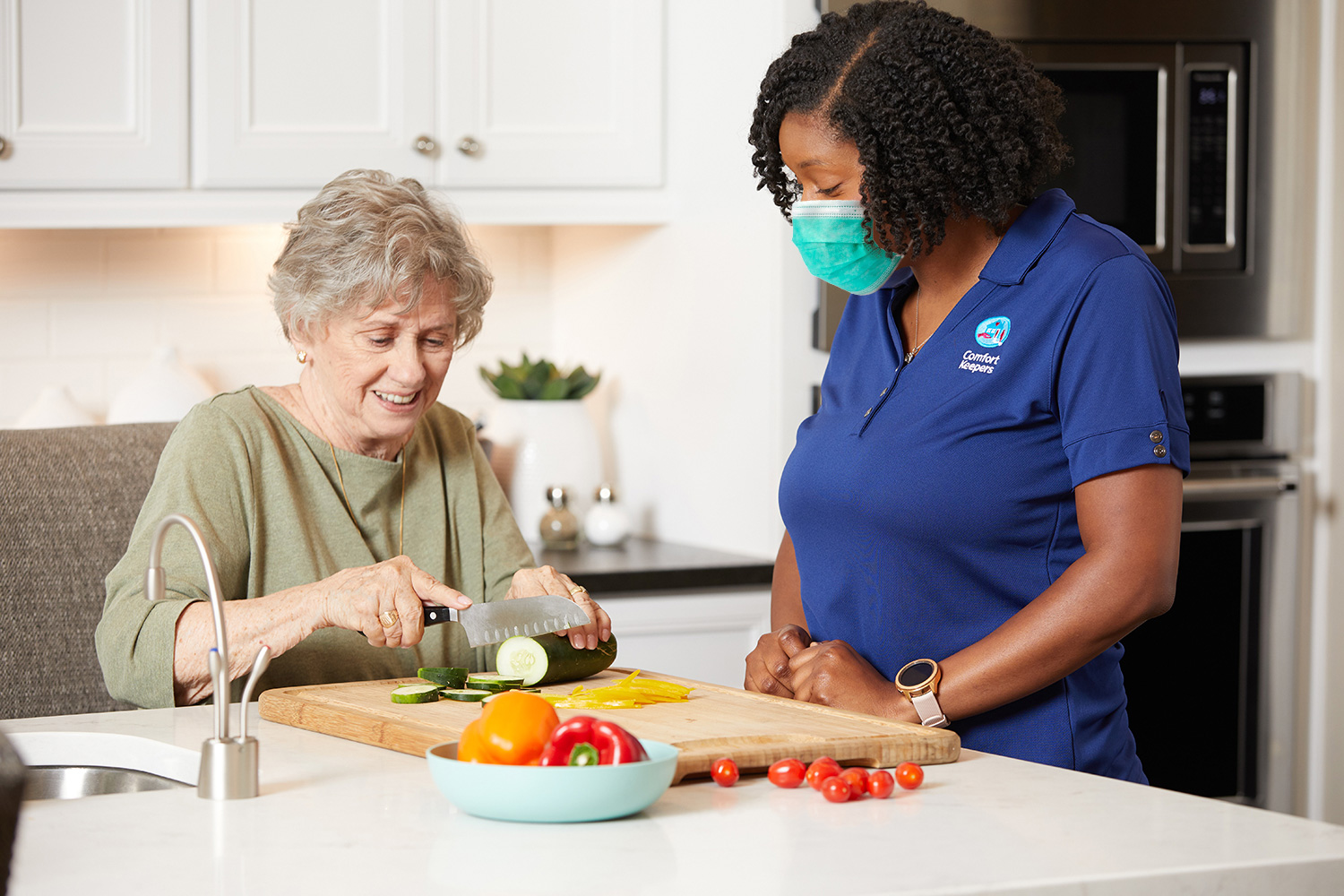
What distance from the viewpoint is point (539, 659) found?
1656 millimetres

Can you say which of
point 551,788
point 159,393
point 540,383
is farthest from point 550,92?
point 551,788

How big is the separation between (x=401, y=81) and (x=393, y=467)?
1.15m

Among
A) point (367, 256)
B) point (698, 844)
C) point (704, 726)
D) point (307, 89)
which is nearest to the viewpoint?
point (698, 844)

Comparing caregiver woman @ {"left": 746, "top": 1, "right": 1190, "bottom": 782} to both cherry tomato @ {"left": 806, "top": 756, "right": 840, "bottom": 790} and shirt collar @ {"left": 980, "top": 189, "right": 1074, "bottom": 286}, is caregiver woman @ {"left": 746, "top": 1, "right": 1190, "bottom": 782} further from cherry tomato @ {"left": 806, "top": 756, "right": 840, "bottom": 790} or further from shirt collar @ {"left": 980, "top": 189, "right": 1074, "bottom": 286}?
cherry tomato @ {"left": 806, "top": 756, "right": 840, "bottom": 790}

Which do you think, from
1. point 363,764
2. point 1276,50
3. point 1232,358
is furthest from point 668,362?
point 363,764

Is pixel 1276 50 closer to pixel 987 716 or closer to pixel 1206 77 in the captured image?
pixel 1206 77

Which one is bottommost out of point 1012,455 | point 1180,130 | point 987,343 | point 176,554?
point 176,554

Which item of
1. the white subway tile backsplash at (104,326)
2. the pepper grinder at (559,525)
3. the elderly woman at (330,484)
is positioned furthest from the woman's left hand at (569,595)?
the white subway tile backsplash at (104,326)

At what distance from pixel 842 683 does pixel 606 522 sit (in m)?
1.44

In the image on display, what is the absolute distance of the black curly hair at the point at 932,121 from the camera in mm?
1524

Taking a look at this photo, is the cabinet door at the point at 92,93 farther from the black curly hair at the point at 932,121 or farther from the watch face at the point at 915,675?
the watch face at the point at 915,675

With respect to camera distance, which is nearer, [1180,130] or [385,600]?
[385,600]

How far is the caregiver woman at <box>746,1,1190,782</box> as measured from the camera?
4.69ft

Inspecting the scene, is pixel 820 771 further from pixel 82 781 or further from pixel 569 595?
pixel 82 781
